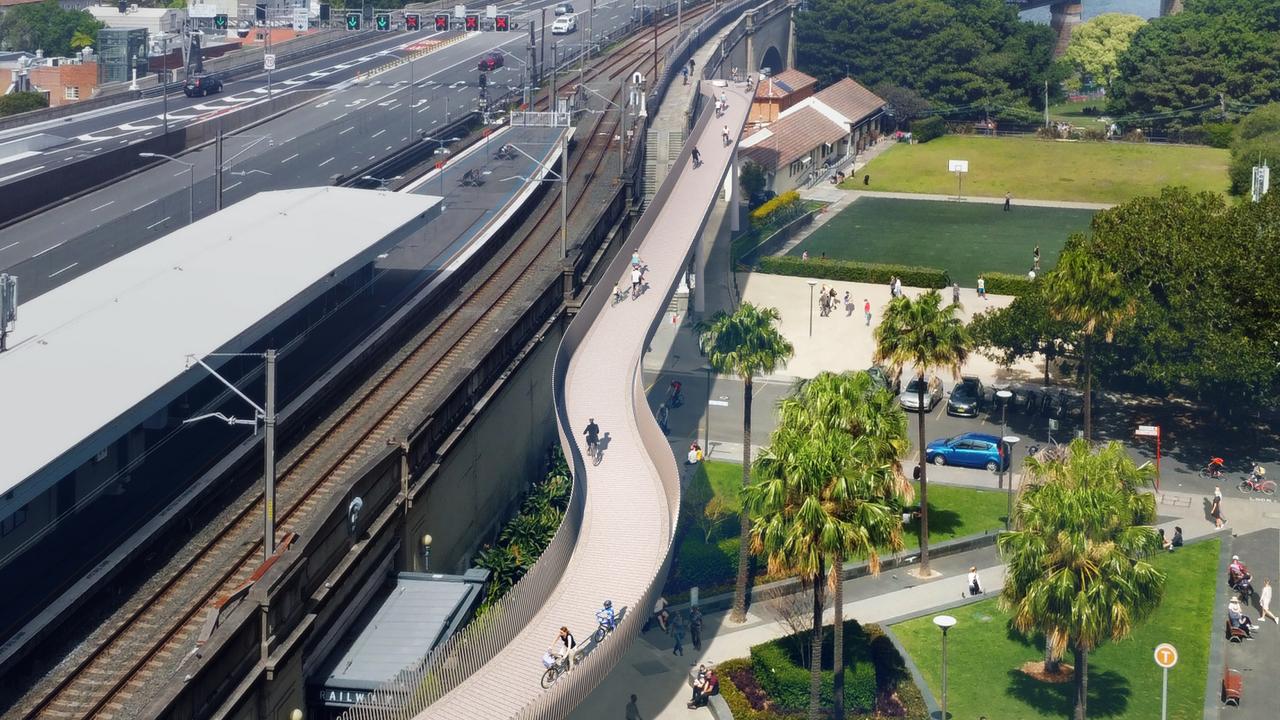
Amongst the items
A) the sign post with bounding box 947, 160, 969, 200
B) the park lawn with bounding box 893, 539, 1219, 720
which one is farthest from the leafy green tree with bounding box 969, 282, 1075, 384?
the sign post with bounding box 947, 160, 969, 200

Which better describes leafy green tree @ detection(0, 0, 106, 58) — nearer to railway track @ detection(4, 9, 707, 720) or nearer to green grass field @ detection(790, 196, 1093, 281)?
green grass field @ detection(790, 196, 1093, 281)

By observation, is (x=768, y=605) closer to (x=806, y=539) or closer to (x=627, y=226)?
(x=806, y=539)

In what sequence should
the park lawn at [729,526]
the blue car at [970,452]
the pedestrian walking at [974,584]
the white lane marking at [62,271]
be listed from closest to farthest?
the pedestrian walking at [974,584], the park lawn at [729,526], the blue car at [970,452], the white lane marking at [62,271]

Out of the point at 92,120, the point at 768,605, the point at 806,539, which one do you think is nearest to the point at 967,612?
the point at 768,605

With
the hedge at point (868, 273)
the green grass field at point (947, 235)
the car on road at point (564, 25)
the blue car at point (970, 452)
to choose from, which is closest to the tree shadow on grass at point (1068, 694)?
the blue car at point (970, 452)

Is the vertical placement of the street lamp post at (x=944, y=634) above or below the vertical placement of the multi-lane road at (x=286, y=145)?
below

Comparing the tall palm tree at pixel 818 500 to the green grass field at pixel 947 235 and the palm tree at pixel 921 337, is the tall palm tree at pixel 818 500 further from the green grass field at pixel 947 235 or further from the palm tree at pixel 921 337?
the green grass field at pixel 947 235
